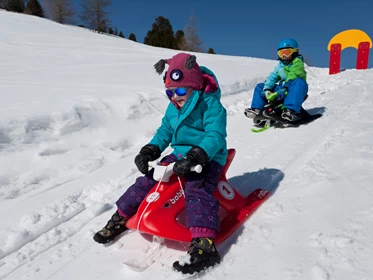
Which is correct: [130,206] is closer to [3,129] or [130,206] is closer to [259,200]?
[259,200]

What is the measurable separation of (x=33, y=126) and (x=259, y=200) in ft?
9.12

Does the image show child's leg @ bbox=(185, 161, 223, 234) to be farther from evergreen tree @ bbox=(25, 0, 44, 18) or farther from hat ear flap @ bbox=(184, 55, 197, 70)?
evergreen tree @ bbox=(25, 0, 44, 18)

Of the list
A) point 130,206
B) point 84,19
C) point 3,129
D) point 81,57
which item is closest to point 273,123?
point 130,206

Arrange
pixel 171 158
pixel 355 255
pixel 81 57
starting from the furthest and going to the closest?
pixel 81 57 → pixel 171 158 → pixel 355 255

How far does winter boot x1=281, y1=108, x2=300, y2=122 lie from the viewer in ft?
14.8

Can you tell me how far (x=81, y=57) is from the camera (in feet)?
34.3

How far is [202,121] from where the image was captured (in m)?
2.30

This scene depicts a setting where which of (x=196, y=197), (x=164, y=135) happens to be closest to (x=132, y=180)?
(x=164, y=135)

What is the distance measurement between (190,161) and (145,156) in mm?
445

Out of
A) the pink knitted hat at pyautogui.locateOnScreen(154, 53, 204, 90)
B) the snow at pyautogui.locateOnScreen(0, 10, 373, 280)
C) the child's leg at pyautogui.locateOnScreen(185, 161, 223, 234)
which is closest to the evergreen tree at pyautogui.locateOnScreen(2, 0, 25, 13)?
the snow at pyautogui.locateOnScreen(0, 10, 373, 280)

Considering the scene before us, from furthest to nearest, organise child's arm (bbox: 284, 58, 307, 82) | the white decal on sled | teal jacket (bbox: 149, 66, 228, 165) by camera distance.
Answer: child's arm (bbox: 284, 58, 307, 82)
the white decal on sled
teal jacket (bbox: 149, 66, 228, 165)

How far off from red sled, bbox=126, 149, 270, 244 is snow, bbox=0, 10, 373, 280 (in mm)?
81

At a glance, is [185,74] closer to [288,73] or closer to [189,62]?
[189,62]

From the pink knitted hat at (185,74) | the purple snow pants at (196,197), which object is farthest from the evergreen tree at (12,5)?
the purple snow pants at (196,197)
